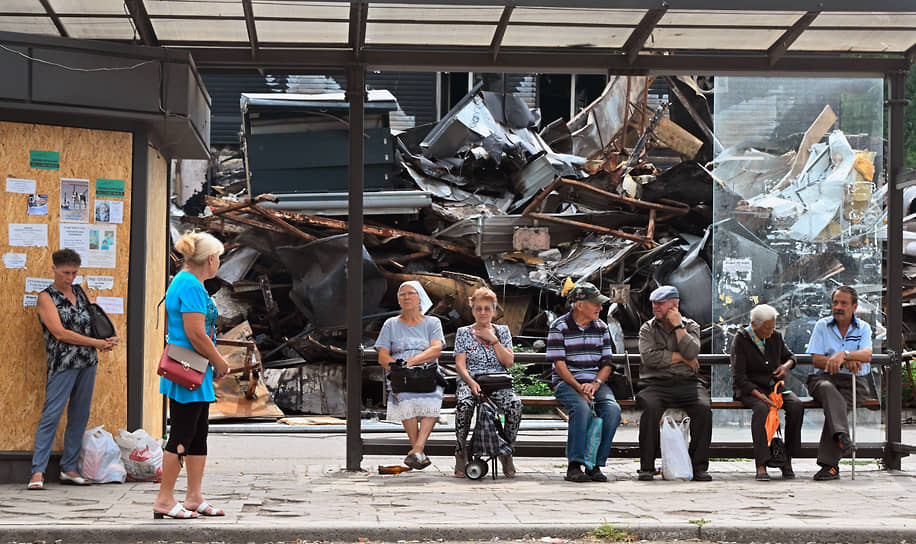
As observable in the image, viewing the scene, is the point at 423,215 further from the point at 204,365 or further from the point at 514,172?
the point at 204,365

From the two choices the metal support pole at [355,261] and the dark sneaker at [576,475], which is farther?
the metal support pole at [355,261]

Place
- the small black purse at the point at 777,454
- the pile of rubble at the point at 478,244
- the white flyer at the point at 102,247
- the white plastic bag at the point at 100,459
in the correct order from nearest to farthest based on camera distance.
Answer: the white plastic bag at the point at 100,459 → the white flyer at the point at 102,247 → the small black purse at the point at 777,454 → the pile of rubble at the point at 478,244

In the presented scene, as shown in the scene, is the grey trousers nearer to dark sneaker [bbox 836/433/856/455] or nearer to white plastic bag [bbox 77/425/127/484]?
white plastic bag [bbox 77/425/127/484]

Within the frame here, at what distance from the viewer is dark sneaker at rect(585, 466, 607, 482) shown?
30.2 ft

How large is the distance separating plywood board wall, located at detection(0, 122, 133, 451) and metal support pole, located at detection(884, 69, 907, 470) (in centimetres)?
665

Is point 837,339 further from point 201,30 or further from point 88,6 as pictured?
point 88,6

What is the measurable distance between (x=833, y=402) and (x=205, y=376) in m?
5.56

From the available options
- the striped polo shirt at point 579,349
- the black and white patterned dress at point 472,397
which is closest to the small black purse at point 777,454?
the striped polo shirt at point 579,349

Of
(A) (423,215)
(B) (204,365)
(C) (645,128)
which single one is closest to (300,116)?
(A) (423,215)

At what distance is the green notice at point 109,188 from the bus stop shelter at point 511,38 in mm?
1246

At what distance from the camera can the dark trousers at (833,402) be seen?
9430mm

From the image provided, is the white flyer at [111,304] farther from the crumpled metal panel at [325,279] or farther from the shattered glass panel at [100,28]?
the crumpled metal panel at [325,279]

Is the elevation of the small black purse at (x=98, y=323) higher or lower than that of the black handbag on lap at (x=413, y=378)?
higher

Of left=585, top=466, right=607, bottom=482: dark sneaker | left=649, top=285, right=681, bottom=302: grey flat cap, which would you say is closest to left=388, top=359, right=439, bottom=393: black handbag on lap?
left=585, top=466, right=607, bottom=482: dark sneaker
